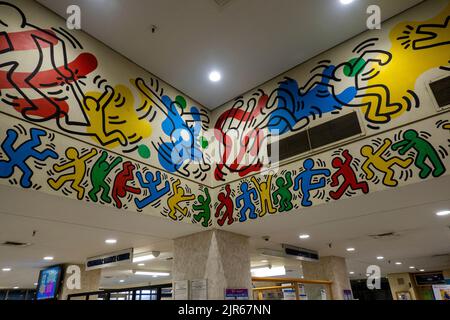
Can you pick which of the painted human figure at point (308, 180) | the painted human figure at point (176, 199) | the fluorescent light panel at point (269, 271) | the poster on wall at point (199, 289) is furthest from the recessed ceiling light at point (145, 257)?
the fluorescent light panel at point (269, 271)

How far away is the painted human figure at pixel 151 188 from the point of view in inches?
166

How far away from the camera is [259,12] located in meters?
4.23

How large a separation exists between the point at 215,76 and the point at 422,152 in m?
3.55

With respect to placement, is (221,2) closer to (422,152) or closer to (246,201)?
Answer: (246,201)

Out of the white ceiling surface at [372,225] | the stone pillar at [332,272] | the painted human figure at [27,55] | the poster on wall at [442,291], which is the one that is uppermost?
the painted human figure at [27,55]

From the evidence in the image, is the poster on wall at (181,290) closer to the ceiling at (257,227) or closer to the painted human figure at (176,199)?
the ceiling at (257,227)

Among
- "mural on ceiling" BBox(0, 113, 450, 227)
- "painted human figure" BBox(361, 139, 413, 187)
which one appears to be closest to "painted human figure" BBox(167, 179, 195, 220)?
"mural on ceiling" BBox(0, 113, 450, 227)

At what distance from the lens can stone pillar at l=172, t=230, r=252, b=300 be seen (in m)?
4.92

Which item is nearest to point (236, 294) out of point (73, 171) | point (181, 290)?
point (181, 290)

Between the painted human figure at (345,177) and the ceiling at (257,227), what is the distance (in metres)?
0.18

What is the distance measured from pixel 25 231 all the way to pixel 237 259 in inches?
153

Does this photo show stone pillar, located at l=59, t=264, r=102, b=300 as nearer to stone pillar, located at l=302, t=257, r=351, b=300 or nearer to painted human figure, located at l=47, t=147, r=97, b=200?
painted human figure, located at l=47, t=147, r=97, b=200

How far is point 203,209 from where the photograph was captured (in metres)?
5.11

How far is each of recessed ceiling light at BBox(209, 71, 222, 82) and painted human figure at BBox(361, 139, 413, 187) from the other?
9.41 ft
